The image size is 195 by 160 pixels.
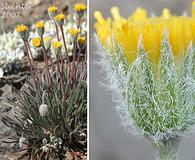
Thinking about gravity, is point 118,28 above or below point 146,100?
above

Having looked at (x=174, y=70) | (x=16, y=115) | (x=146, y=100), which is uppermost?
(x=174, y=70)

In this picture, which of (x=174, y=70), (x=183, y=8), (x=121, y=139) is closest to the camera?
(x=174, y=70)

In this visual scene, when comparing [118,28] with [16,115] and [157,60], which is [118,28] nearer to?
[157,60]

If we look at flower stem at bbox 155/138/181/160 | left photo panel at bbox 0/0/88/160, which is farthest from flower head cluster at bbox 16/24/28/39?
flower stem at bbox 155/138/181/160

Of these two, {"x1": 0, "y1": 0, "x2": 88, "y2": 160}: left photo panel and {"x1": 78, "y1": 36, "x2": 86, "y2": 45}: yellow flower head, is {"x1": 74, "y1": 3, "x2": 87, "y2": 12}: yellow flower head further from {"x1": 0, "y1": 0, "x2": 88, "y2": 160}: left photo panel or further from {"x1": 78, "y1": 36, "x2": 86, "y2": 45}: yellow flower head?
{"x1": 78, "y1": 36, "x2": 86, "y2": 45}: yellow flower head

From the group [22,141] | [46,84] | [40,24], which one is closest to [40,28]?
[40,24]

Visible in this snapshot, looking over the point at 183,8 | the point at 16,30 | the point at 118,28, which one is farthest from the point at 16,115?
the point at 183,8
